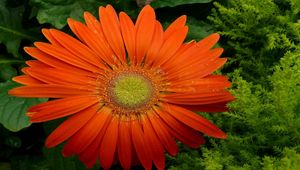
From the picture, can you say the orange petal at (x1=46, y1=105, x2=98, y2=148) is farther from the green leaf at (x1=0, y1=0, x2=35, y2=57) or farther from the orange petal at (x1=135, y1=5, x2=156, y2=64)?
the green leaf at (x1=0, y1=0, x2=35, y2=57)

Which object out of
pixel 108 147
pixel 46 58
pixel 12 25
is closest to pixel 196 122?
pixel 108 147

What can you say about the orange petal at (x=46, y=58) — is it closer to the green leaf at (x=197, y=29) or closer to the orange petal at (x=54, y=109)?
the orange petal at (x=54, y=109)

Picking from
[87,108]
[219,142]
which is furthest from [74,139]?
[219,142]

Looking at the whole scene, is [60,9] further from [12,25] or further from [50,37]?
[50,37]

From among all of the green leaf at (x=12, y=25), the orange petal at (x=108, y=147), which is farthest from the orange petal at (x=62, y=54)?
the green leaf at (x=12, y=25)

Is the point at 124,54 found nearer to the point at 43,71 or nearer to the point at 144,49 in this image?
the point at 144,49
